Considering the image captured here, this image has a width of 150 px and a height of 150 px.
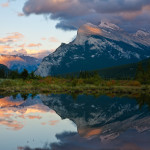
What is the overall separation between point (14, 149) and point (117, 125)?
13.1 meters

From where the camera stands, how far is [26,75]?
14075cm

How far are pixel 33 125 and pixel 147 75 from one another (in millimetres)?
102978

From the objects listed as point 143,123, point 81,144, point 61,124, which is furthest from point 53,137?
point 143,123

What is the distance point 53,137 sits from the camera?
68.3ft

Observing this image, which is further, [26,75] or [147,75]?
[26,75]

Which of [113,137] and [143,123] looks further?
[143,123]

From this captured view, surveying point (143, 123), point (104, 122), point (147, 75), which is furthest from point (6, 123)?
point (147, 75)

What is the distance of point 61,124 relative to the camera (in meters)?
27.6

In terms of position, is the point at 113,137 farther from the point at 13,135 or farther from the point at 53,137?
the point at 13,135

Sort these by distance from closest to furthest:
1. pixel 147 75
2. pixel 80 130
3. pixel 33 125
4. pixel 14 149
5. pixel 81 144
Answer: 1. pixel 14 149
2. pixel 81 144
3. pixel 80 130
4. pixel 33 125
5. pixel 147 75

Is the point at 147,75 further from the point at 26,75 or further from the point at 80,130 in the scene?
the point at 80,130

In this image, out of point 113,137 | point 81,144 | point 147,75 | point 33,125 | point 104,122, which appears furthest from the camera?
point 147,75

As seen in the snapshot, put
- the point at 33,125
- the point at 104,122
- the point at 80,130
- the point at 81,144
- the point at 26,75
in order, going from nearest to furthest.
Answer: the point at 81,144, the point at 80,130, the point at 33,125, the point at 104,122, the point at 26,75

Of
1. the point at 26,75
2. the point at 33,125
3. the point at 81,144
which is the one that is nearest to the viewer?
the point at 81,144
